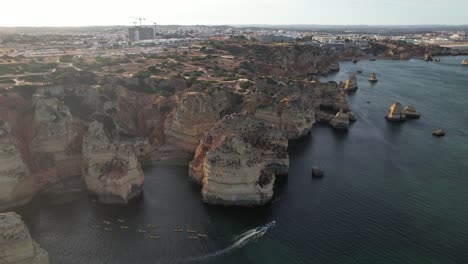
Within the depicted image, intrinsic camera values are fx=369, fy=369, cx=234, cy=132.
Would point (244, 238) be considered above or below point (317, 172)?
below

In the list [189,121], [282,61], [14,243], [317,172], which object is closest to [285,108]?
[317,172]

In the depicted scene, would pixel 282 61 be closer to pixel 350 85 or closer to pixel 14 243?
pixel 350 85

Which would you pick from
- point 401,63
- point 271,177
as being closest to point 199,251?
point 271,177

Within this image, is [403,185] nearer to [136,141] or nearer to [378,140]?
A: [378,140]

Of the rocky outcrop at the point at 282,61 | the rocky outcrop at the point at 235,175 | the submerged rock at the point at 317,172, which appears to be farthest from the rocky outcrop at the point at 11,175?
the rocky outcrop at the point at 282,61

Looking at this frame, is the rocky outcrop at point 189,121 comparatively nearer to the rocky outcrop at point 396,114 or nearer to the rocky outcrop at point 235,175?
the rocky outcrop at point 235,175

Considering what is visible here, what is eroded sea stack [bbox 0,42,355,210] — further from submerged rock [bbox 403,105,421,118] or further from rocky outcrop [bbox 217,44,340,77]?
rocky outcrop [bbox 217,44,340,77]

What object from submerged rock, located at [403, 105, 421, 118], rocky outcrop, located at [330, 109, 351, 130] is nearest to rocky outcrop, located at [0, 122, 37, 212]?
rocky outcrop, located at [330, 109, 351, 130]
